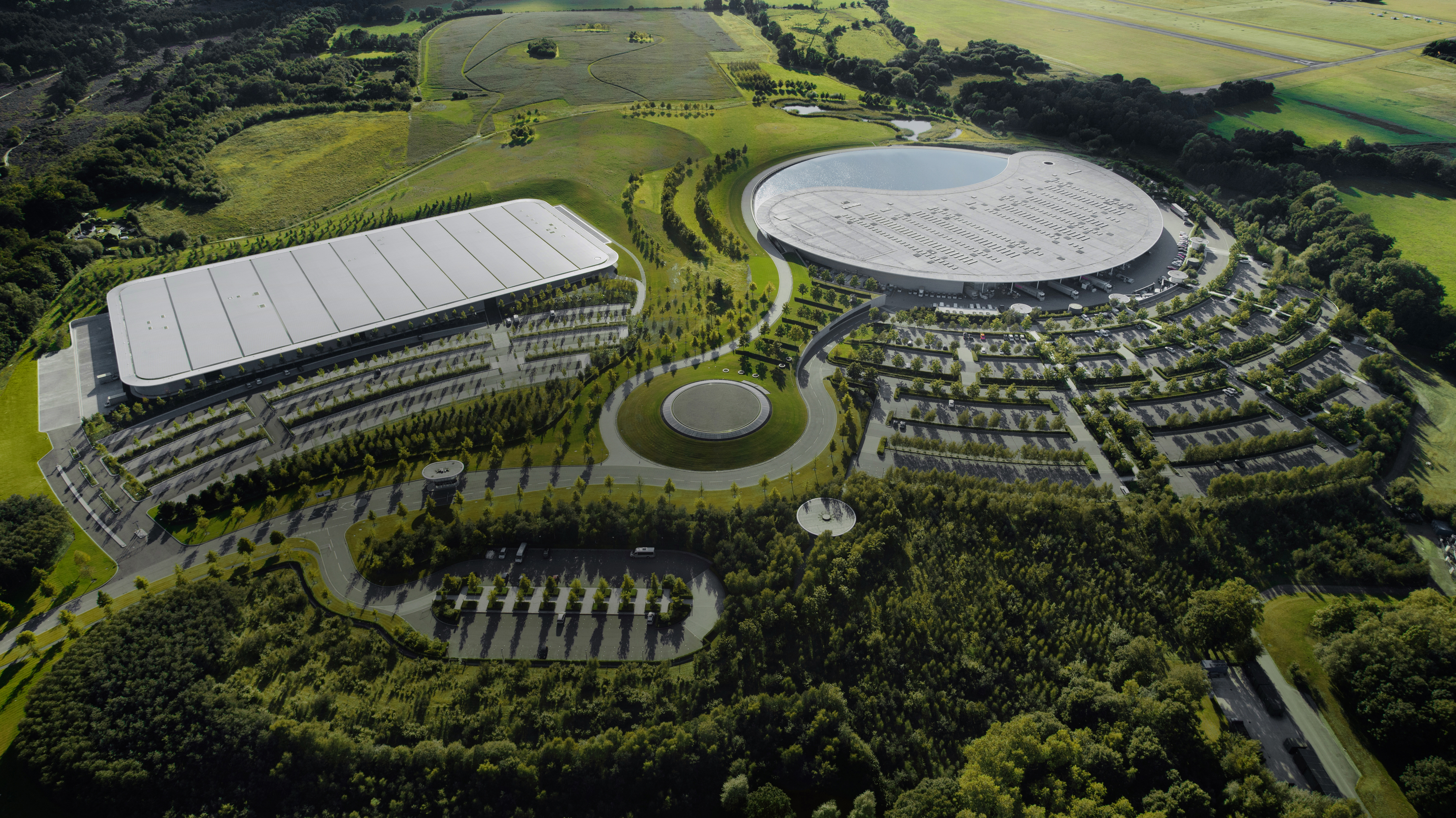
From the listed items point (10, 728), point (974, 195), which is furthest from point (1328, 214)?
point (10, 728)

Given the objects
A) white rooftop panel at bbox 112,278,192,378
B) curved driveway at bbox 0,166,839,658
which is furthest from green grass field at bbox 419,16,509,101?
curved driveway at bbox 0,166,839,658

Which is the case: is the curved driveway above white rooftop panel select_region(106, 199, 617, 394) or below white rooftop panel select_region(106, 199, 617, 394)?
below

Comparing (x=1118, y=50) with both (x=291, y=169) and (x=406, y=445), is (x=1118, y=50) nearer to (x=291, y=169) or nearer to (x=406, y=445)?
(x=291, y=169)

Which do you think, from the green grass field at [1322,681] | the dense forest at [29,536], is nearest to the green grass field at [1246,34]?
the green grass field at [1322,681]

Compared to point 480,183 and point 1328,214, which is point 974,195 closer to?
point 1328,214

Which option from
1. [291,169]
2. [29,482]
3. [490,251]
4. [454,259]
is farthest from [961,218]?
[29,482]

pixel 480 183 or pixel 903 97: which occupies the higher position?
pixel 903 97

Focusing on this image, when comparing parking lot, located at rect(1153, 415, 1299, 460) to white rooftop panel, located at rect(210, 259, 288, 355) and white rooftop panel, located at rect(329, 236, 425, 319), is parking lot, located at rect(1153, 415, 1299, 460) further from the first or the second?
white rooftop panel, located at rect(210, 259, 288, 355)
